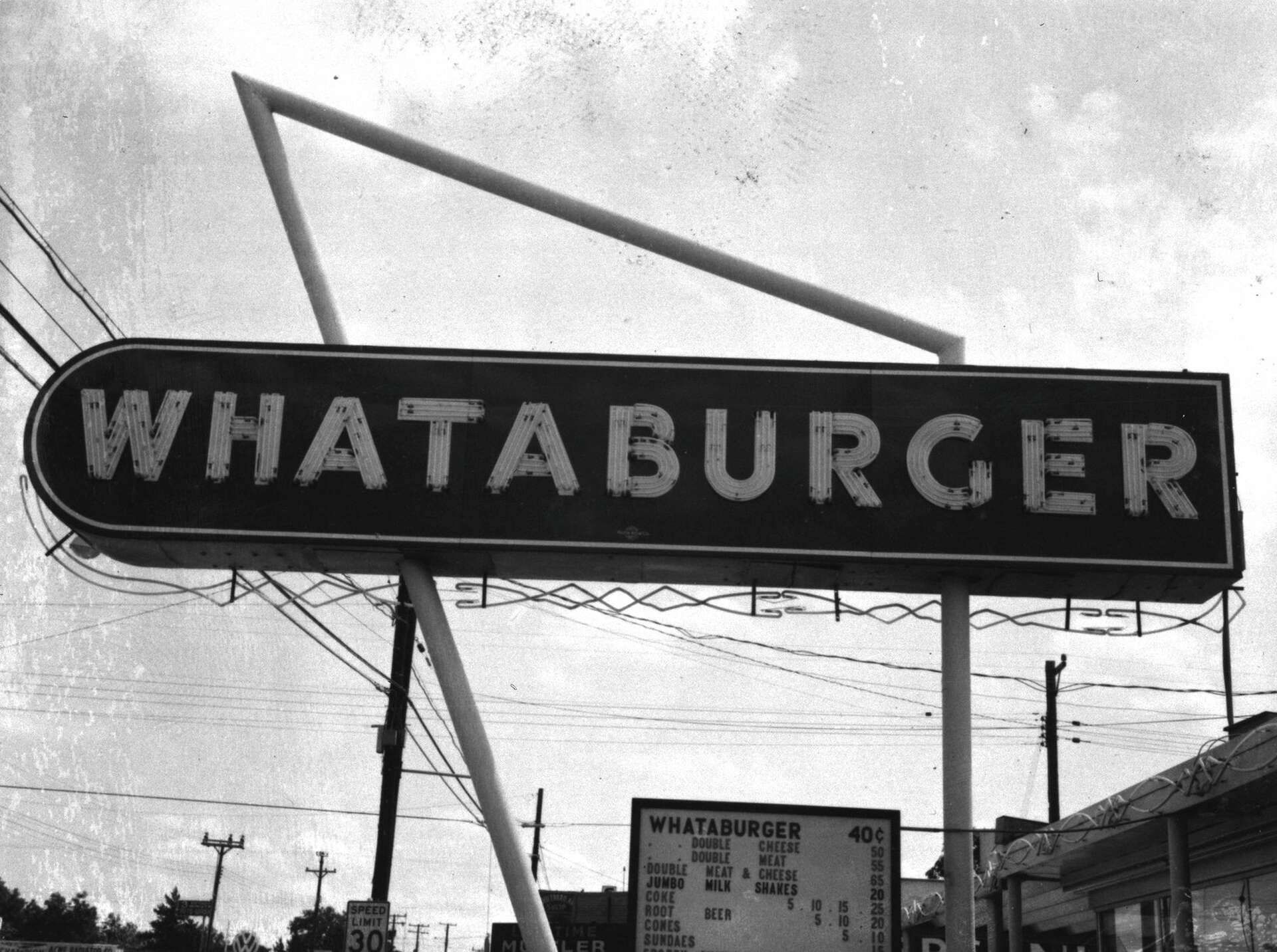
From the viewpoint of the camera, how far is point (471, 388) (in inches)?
409

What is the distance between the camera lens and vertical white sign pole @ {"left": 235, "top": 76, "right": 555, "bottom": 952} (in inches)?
373

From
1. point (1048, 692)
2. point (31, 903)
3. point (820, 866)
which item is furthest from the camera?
point (31, 903)

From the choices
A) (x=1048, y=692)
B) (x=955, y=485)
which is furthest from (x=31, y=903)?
(x=955, y=485)

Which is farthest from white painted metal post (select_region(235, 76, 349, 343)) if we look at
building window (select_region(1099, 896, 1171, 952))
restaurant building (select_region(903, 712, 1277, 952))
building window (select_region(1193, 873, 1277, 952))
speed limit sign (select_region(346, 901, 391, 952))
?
speed limit sign (select_region(346, 901, 391, 952))

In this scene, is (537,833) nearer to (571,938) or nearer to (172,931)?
(571,938)

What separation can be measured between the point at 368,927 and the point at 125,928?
12366 cm

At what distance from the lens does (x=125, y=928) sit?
13312 cm

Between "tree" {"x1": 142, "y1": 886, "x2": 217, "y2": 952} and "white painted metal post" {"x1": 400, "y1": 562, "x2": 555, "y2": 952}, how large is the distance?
11913 centimetres

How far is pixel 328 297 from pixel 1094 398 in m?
5.59

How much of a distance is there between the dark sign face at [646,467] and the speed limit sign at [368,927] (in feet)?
43.4

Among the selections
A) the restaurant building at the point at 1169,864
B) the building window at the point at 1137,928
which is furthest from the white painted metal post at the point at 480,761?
the building window at the point at 1137,928

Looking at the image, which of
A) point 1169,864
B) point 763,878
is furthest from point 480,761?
point 1169,864

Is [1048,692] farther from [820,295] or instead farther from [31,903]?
[31,903]

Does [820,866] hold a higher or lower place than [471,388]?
→ lower
